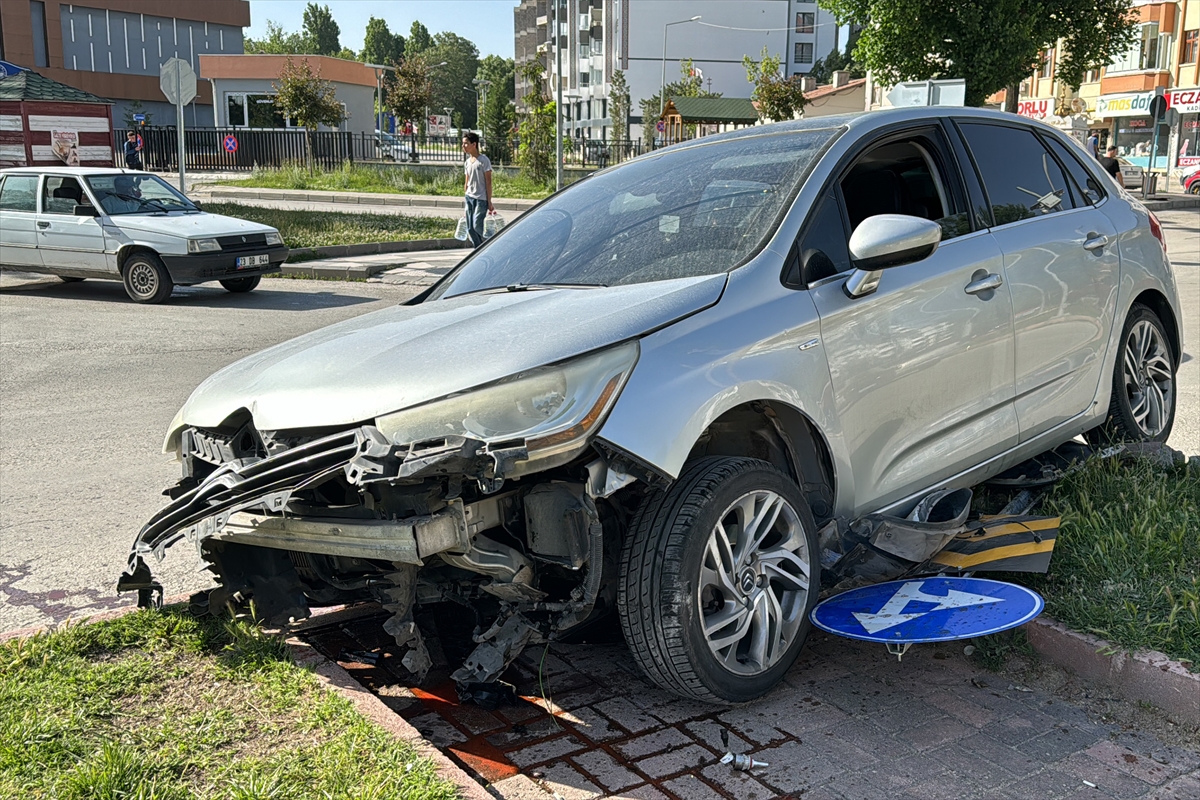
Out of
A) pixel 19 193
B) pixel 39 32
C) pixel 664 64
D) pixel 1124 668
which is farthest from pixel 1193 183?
pixel 39 32

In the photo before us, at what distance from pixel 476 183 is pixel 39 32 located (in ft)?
167

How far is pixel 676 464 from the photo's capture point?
312cm

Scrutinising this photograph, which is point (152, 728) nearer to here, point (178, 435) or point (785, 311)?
point (178, 435)

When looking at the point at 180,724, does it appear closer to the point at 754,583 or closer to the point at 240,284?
the point at 754,583

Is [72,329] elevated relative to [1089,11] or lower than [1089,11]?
lower

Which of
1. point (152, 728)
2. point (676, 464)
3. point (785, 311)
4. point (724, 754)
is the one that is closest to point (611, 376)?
point (676, 464)

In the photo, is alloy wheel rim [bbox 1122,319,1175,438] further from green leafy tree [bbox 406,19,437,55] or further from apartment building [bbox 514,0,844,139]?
green leafy tree [bbox 406,19,437,55]

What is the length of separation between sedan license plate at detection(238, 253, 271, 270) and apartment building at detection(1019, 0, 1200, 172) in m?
39.3

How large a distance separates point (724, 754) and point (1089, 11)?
28.6 m

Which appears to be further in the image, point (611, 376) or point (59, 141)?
point (59, 141)

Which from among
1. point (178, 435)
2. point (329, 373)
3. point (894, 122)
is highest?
point (894, 122)

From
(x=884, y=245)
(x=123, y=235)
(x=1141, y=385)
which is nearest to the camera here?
(x=884, y=245)

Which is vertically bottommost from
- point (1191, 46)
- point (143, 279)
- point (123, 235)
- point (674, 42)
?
point (143, 279)

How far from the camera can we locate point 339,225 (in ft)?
71.8
